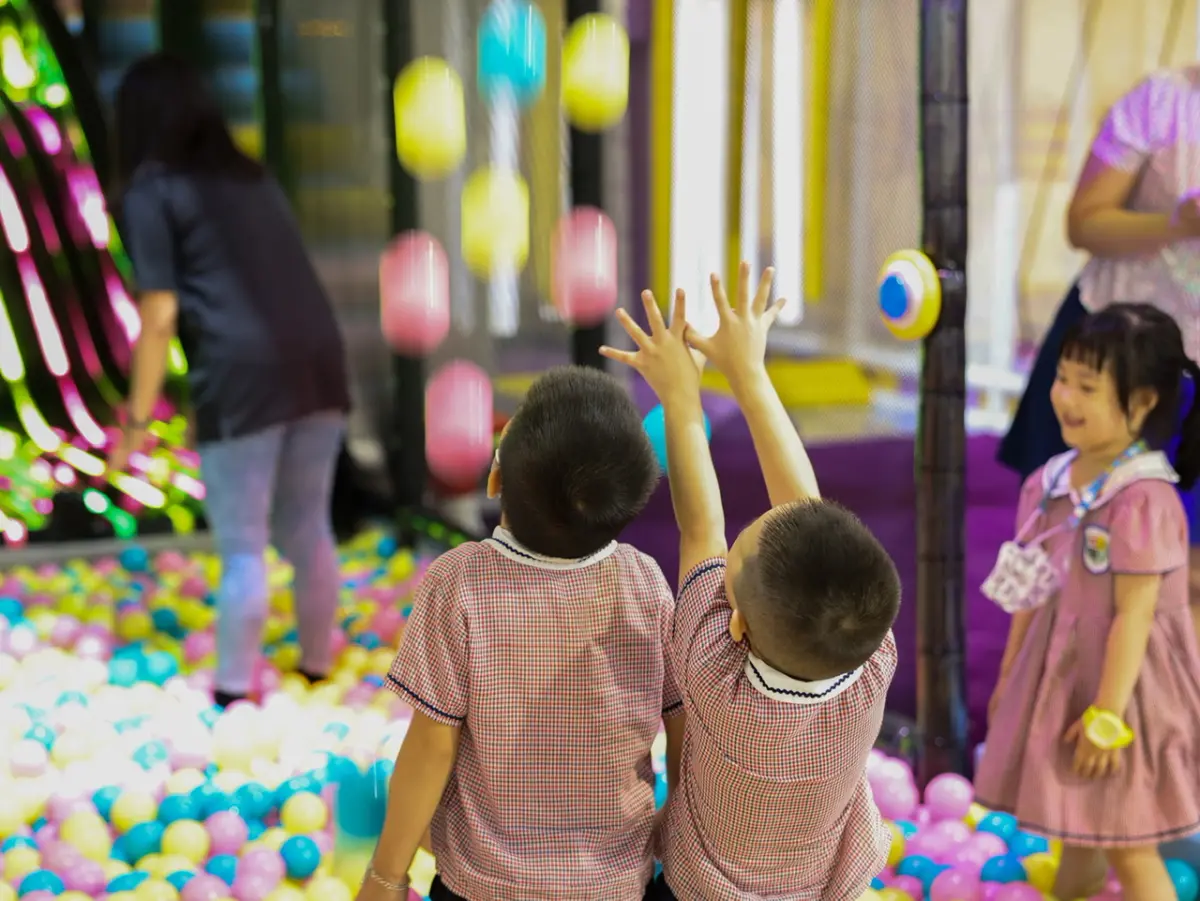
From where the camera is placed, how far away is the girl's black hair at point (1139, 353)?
5.39 feet

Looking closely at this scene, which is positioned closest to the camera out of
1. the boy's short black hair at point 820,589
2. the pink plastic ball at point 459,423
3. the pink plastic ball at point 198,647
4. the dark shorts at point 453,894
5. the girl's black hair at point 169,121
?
the boy's short black hair at point 820,589

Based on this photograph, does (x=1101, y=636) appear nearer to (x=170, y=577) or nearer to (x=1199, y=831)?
(x=1199, y=831)

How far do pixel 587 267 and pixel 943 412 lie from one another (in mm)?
826

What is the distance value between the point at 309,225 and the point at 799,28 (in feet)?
4.65

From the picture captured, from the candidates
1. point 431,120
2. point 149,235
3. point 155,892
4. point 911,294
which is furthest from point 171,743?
point 911,294

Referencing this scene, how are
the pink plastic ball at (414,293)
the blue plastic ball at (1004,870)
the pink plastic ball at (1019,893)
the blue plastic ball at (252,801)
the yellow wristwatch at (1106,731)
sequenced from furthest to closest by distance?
1. the pink plastic ball at (414,293)
2. the blue plastic ball at (252,801)
3. the blue plastic ball at (1004,870)
4. the pink plastic ball at (1019,893)
5. the yellow wristwatch at (1106,731)

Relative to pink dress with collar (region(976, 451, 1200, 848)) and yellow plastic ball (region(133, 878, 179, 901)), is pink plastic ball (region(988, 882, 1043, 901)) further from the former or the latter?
yellow plastic ball (region(133, 878, 179, 901))

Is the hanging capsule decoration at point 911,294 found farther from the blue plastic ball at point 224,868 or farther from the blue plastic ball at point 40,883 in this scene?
the blue plastic ball at point 40,883

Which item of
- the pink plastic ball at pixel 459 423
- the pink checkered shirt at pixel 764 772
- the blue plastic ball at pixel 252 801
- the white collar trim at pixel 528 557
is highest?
the white collar trim at pixel 528 557

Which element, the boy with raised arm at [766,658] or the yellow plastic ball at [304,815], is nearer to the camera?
the boy with raised arm at [766,658]

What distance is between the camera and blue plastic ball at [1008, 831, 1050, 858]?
1946mm

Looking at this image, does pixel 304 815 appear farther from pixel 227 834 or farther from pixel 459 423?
pixel 459 423

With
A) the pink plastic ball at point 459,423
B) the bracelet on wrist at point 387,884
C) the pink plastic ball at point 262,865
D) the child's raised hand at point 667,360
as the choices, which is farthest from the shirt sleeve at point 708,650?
the pink plastic ball at point 459,423

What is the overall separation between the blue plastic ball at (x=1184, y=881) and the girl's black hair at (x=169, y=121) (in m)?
1.82
